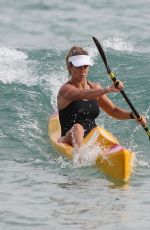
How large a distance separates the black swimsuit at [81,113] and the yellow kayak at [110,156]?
255 mm

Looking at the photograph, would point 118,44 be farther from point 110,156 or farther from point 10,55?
point 110,156

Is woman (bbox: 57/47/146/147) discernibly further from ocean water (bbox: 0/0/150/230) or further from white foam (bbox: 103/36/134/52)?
white foam (bbox: 103/36/134/52)

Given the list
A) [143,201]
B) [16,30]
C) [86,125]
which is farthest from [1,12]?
[143,201]

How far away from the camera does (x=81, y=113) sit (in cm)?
943

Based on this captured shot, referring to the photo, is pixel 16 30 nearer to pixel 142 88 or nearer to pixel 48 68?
pixel 48 68

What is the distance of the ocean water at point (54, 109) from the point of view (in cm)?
711

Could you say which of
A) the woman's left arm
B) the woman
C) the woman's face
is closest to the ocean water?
the woman

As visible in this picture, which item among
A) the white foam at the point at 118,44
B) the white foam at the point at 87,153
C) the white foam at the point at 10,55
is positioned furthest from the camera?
the white foam at the point at 118,44

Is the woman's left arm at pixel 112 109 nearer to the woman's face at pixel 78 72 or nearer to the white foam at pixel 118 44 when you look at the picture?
the woman's face at pixel 78 72

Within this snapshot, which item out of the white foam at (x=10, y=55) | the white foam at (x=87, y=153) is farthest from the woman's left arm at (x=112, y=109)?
the white foam at (x=10, y=55)

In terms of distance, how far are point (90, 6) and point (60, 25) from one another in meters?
2.40

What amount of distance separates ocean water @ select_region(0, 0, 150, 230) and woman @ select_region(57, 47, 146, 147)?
0.38 meters

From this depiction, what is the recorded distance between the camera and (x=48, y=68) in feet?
45.7

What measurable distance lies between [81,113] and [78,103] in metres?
0.12
